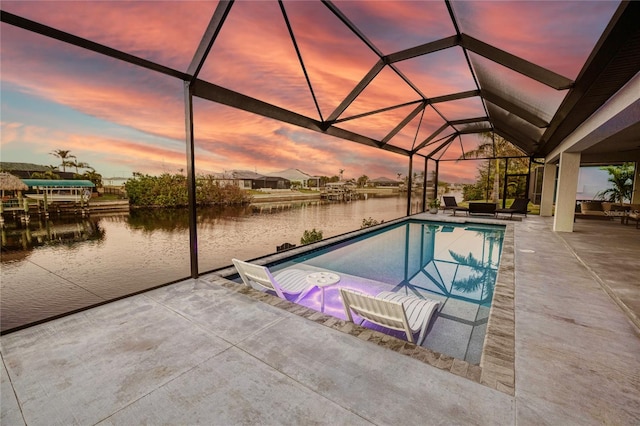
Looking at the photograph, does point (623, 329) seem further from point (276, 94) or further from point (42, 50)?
point (42, 50)

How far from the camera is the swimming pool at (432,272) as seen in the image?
3.55m

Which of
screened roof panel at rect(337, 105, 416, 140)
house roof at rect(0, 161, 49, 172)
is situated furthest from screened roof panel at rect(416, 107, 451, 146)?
house roof at rect(0, 161, 49, 172)

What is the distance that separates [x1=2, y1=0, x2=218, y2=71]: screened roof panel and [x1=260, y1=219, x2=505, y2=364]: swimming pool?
3.96m

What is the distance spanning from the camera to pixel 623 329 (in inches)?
107

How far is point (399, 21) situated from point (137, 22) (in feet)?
12.7

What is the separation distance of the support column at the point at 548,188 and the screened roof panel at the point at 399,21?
1176 cm

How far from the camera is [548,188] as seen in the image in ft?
43.1

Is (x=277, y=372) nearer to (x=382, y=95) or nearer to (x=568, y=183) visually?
(x=382, y=95)

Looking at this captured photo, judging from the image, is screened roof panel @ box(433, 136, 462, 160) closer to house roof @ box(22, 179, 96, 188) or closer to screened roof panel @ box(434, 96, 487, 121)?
screened roof panel @ box(434, 96, 487, 121)

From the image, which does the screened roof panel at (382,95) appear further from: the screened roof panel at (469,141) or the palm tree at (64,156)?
the palm tree at (64,156)

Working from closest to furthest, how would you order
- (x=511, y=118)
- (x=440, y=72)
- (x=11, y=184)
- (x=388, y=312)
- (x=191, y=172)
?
1. (x=388, y=312)
2. (x=191, y=172)
3. (x=440, y=72)
4. (x=11, y=184)
5. (x=511, y=118)

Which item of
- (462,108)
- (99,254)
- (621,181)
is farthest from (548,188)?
(99,254)

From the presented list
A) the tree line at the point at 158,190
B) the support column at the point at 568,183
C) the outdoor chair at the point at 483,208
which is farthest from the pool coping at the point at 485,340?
the tree line at the point at 158,190

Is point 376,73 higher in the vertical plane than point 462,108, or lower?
lower
